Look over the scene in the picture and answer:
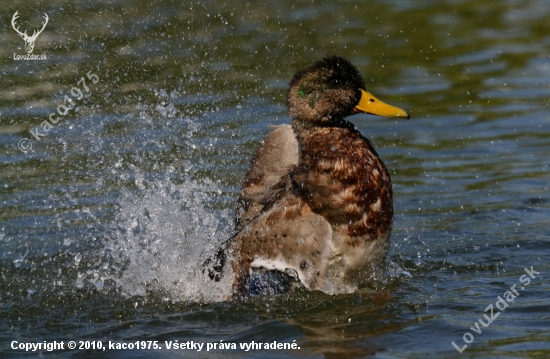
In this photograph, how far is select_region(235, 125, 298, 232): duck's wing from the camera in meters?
6.48

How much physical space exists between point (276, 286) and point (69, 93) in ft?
16.0

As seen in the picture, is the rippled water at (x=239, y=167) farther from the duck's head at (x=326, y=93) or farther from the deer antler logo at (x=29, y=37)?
the duck's head at (x=326, y=93)

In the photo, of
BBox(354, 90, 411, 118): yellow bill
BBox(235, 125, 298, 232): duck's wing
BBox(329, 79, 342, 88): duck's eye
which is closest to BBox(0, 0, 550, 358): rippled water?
BBox(235, 125, 298, 232): duck's wing

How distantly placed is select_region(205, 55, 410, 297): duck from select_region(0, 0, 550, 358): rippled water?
0.17 metres

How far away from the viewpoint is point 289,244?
575cm

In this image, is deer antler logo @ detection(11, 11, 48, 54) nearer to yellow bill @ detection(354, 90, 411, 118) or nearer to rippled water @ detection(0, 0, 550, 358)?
rippled water @ detection(0, 0, 550, 358)

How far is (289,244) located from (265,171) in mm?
1139

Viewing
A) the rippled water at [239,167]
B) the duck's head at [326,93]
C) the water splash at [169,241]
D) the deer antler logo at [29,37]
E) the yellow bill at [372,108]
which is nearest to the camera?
the rippled water at [239,167]

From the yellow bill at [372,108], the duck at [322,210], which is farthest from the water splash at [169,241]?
the yellow bill at [372,108]

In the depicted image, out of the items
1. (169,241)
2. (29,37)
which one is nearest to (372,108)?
(169,241)

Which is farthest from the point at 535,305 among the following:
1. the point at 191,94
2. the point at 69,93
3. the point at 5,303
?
the point at 69,93

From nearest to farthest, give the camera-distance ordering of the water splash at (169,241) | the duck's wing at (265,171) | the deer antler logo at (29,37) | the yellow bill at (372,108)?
the yellow bill at (372,108) → the water splash at (169,241) → the duck's wing at (265,171) → the deer antler logo at (29,37)

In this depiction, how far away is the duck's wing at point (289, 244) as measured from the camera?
18.6 ft

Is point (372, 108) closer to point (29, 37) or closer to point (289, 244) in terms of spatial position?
point (289, 244)
